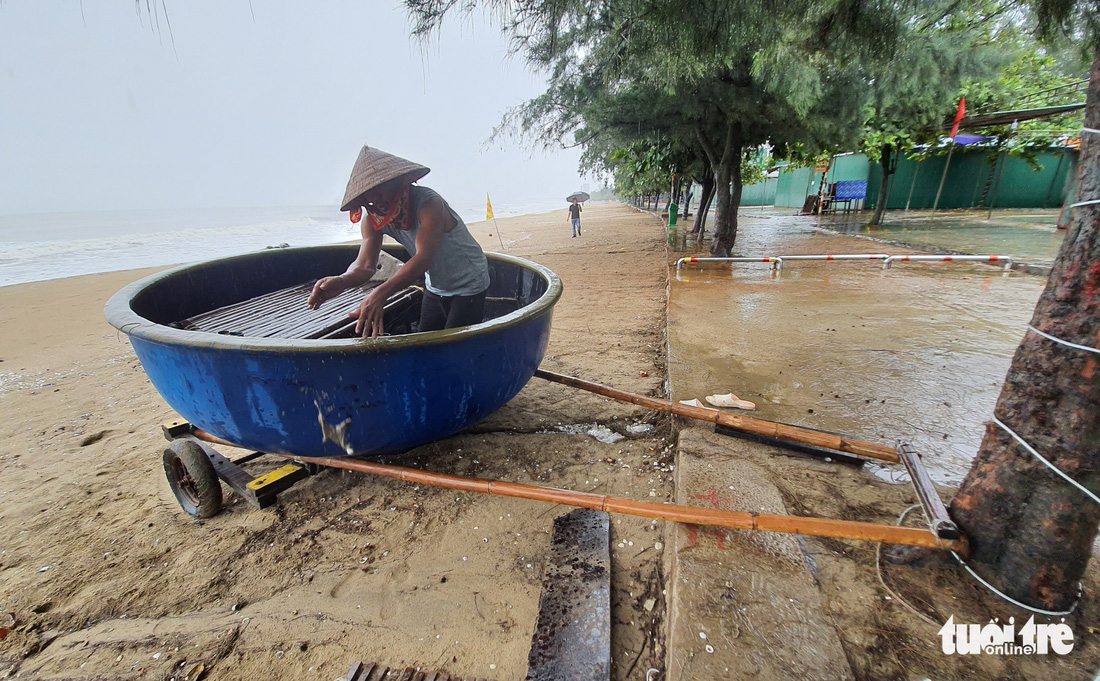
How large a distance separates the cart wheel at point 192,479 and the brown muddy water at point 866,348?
8.04ft

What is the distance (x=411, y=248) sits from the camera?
267 cm

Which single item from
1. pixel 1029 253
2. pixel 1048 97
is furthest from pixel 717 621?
pixel 1048 97

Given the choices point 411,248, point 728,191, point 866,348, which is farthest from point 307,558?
point 728,191

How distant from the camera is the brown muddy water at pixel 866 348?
2.50 meters

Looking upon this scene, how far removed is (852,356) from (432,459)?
3053 mm

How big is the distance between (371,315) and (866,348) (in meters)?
3.58

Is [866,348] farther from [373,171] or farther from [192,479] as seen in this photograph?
[192,479]

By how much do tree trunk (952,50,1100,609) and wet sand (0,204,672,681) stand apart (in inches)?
41.3

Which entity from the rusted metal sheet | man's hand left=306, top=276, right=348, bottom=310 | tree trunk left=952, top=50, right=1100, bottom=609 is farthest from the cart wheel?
tree trunk left=952, top=50, right=1100, bottom=609

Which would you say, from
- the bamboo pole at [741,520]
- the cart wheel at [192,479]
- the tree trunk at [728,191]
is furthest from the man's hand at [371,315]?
the tree trunk at [728,191]

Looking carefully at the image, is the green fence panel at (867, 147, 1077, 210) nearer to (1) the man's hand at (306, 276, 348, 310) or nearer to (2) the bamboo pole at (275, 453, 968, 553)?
(2) the bamboo pole at (275, 453, 968, 553)

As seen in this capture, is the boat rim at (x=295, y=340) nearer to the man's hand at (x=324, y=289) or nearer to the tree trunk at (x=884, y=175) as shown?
the man's hand at (x=324, y=289)

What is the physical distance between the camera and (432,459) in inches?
98.8

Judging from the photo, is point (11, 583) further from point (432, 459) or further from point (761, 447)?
point (761, 447)
